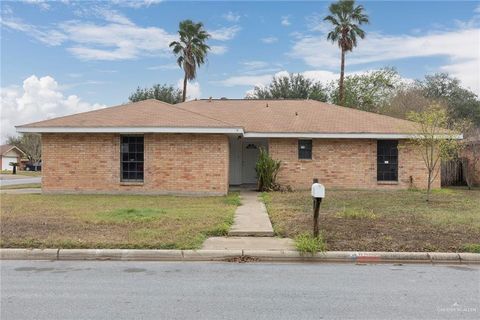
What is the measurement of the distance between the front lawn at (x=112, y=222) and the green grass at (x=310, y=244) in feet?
5.73

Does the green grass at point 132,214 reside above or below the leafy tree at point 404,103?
below

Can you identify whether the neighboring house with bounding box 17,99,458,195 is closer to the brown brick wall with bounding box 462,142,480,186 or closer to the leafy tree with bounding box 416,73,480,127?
the brown brick wall with bounding box 462,142,480,186

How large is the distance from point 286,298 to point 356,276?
163 centimetres

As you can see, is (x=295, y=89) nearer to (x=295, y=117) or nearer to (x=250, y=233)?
(x=295, y=117)

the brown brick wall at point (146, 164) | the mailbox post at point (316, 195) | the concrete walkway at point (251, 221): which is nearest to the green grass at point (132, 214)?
the concrete walkway at point (251, 221)

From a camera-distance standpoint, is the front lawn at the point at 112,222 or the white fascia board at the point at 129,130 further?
the white fascia board at the point at 129,130

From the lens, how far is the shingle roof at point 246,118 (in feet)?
56.9

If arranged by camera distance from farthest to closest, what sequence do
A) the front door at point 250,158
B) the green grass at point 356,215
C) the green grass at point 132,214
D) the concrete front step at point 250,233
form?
the front door at point 250,158, the green grass at point 356,215, the green grass at point 132,214, the concrete front step at point 250,233

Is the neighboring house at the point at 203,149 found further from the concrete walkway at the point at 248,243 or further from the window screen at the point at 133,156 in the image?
the concrete walkway at the point at 248,243

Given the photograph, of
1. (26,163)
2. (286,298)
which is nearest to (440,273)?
(286,298)

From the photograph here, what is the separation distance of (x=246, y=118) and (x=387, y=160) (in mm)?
6470

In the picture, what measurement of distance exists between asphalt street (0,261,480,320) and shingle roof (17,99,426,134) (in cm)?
1007

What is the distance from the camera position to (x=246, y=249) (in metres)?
8.29

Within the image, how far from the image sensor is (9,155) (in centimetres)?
7062
